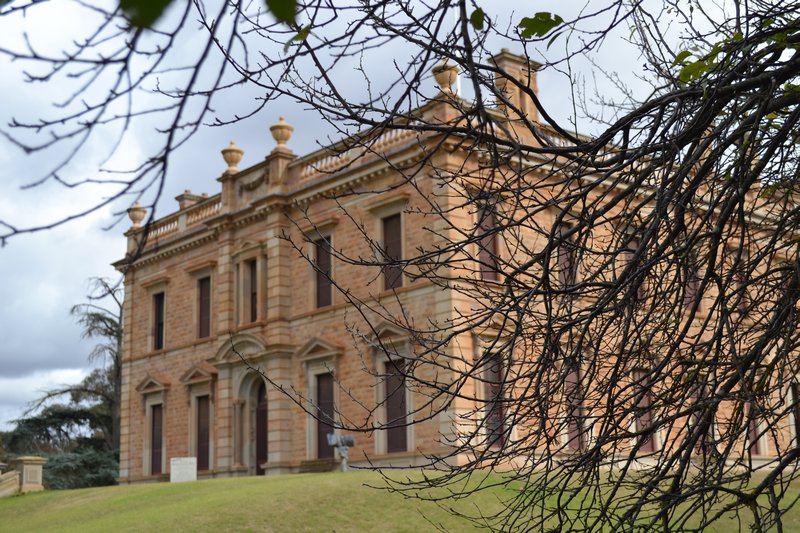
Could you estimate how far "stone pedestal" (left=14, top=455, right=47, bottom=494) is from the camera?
3086 centimetres

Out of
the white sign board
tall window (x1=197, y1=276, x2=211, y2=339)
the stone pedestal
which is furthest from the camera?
tall window (x1=197, y1=276, x2=211, y2=339)

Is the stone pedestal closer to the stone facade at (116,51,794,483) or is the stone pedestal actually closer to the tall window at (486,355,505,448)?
the stone facade at (116,51,794,483)

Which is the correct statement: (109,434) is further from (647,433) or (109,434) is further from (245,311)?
(647,433)

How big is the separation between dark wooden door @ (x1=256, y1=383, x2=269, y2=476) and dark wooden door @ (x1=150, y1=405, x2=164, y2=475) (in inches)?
202

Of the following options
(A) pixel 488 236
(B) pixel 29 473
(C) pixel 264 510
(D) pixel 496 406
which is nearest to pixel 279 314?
(B) pixel 29 473

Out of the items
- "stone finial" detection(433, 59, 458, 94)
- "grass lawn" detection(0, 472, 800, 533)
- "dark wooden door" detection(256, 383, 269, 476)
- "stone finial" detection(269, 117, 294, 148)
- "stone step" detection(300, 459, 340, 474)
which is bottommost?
"grass lawn" detection(0, 472, 800, 533)

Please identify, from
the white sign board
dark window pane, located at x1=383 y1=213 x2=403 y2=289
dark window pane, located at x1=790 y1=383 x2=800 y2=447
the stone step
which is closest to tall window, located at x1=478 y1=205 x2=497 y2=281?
dark window pane, located at x1=383 y1=213 x2=403 y2=289

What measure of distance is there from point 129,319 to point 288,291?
9.56 m

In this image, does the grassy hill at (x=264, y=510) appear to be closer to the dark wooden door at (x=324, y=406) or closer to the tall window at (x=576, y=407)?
the dark wooden door at (x=324, y=406)

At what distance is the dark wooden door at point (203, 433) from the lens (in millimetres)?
31938

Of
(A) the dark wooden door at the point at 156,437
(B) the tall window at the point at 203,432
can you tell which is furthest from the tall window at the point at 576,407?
(A) the dark wooden door at the point at 156,437

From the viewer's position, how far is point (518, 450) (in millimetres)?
7324

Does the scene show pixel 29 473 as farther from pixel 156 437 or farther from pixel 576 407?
pixel 576 407

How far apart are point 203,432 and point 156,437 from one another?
120 inches
